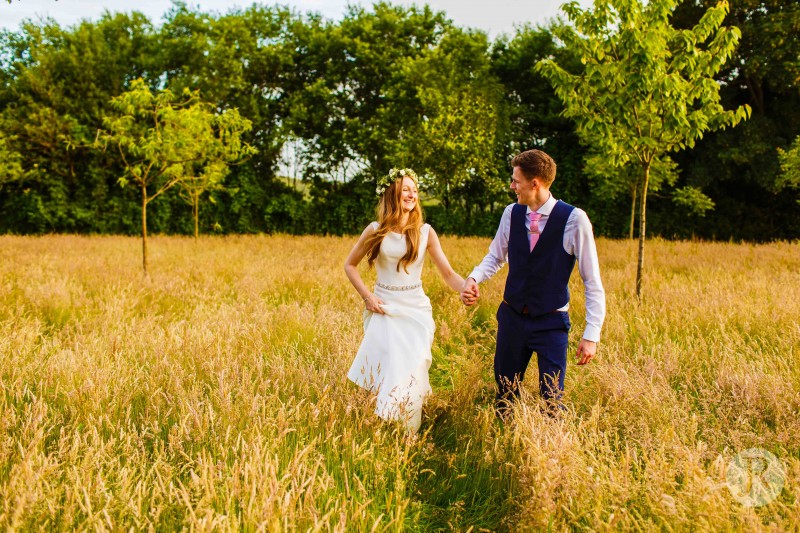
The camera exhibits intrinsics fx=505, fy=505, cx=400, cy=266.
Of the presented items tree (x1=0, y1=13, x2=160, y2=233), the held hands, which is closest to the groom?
the held hands

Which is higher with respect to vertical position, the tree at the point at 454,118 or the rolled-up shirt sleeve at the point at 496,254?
the tree at the point at 454,118

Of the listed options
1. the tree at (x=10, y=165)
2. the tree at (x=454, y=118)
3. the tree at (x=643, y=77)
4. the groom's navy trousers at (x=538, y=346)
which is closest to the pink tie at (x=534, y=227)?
the groom's navy trousers at (x=538, y=346)

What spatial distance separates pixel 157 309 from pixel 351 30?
23.8m

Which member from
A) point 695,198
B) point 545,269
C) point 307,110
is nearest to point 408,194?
point 545,269

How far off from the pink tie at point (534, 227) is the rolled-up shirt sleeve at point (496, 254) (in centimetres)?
21

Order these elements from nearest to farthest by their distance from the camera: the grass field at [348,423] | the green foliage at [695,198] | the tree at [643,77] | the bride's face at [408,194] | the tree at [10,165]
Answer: the grass field at [348,423]
the bride's face at [408,194]
the tree at [643,77]
the green foliage at [695,198]
the tree at [10,165]

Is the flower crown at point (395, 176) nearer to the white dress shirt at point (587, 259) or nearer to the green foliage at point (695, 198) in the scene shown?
the white dress shirt at point (587, 259)

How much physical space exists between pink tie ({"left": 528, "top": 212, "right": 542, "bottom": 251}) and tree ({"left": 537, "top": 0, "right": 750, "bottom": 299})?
439 cm

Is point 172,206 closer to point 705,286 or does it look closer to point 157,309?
point 157,309

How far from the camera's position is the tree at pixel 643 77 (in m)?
6.49

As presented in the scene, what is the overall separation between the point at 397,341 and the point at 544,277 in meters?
1.11

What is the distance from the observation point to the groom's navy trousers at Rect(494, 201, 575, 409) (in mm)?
3195

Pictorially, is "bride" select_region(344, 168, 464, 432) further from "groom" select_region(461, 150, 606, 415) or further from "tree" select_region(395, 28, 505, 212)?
"tree" select_region(395, 28, 505, 212)

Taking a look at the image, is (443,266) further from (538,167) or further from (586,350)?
(586,350)
